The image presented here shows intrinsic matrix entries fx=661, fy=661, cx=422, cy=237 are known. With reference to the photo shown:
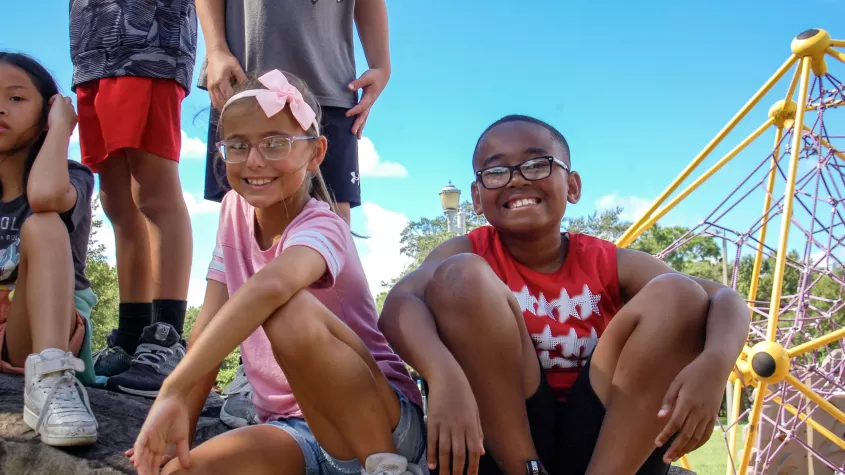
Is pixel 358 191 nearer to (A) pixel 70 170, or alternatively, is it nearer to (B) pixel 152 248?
(B) pixel 152 248

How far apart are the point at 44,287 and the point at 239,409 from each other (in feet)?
2.34

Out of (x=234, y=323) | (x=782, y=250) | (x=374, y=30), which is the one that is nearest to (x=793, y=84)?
(x=782, y=250)

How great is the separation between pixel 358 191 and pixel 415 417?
3.79 feet

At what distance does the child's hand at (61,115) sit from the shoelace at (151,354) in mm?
805

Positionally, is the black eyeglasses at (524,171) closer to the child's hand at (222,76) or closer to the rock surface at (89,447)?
the child's hand at (222,76)

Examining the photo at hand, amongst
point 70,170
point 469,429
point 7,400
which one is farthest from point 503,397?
point 70,170

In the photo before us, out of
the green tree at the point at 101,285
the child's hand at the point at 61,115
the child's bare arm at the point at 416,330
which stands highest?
the child's hand at the point at 61,115

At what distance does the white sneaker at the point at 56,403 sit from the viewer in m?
1.79

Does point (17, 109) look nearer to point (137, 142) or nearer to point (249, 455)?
point (137, 142)

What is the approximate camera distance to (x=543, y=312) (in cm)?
182

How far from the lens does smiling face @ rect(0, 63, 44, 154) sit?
232cm

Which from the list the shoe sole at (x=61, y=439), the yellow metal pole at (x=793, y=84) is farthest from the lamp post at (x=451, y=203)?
the shoe sole at (x=61, y=439)

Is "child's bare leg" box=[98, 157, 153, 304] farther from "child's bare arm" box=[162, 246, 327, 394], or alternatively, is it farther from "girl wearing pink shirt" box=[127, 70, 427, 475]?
"child's bare arm" box=[162, 246, 327, 394]

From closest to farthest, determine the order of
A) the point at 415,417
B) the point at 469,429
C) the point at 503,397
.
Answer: the point at 469,429, the point at 503,397, the point at 415,417
